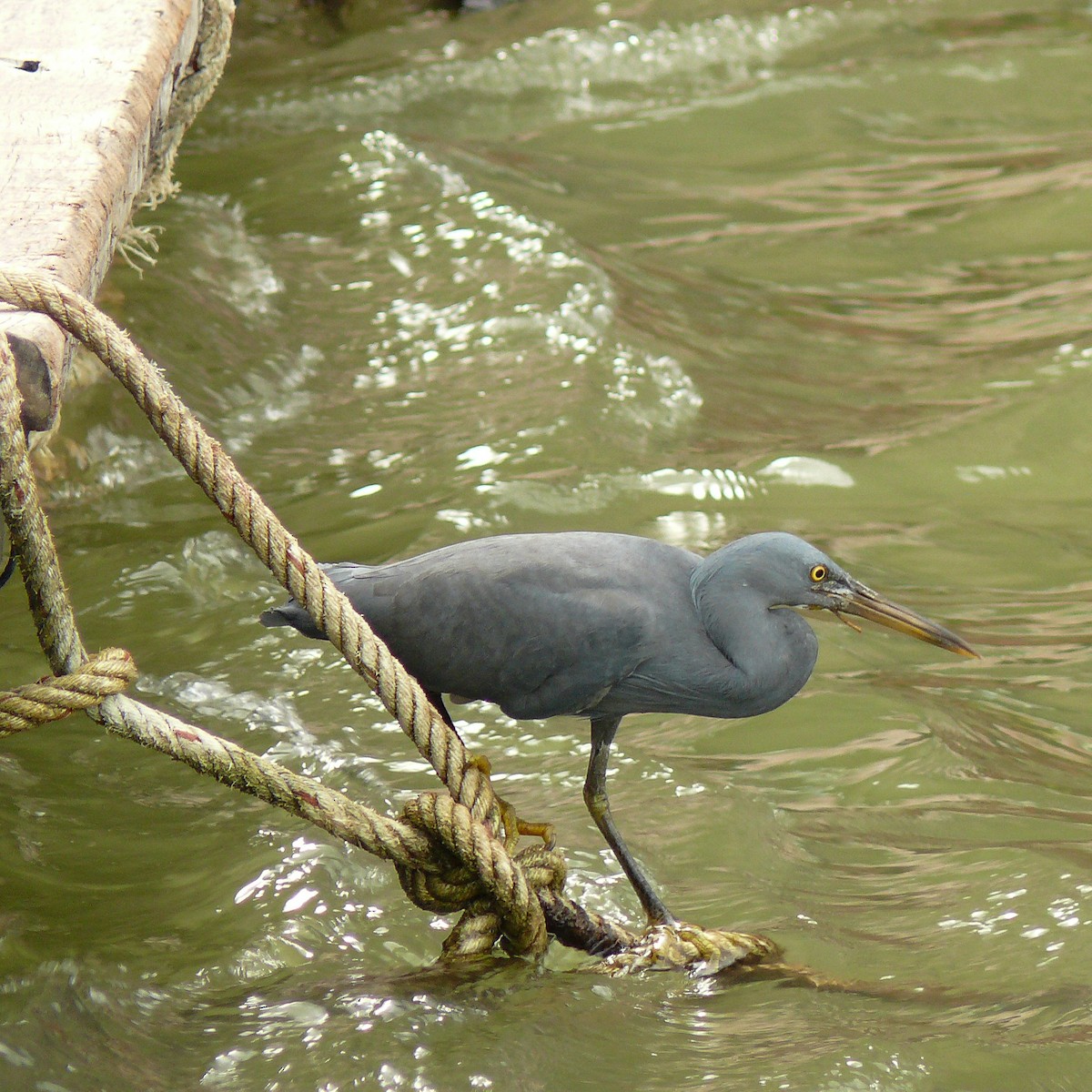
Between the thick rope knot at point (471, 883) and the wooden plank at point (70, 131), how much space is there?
2.53 ft

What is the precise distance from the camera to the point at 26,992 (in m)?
2.30

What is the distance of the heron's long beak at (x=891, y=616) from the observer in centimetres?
228

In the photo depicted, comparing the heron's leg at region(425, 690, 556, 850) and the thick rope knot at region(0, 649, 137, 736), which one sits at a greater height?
the thick rope knot at region(0, 649, 137, 736)

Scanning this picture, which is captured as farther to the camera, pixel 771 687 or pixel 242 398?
pixel 242 398

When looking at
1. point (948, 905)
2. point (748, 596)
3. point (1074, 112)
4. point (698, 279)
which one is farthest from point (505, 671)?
point (1074, 112)

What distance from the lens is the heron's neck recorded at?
2.18 m

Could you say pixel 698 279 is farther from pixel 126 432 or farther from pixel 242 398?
pixel 126 432

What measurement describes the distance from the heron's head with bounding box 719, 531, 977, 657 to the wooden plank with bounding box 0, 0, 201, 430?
1.05 meters

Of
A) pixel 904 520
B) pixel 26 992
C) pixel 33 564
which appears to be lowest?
pixel 904 520

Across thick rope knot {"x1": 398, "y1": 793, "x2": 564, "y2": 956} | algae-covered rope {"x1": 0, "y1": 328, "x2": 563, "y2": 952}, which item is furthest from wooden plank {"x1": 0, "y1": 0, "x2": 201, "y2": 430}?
thick rope knot {"x1": 398, "y1": 793, "x2": 564, "y2": 956}

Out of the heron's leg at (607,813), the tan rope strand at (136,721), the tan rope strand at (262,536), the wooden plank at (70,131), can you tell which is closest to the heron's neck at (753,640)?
the heron's leg at (607,813)

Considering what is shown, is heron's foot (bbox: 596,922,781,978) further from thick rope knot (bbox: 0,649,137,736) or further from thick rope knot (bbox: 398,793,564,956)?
thick rope knot (bbox: 0,649,137,736)

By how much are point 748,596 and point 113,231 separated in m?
1.32

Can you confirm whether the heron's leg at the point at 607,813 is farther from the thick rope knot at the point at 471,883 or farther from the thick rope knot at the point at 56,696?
the thick rope knot at the point at 56,696
